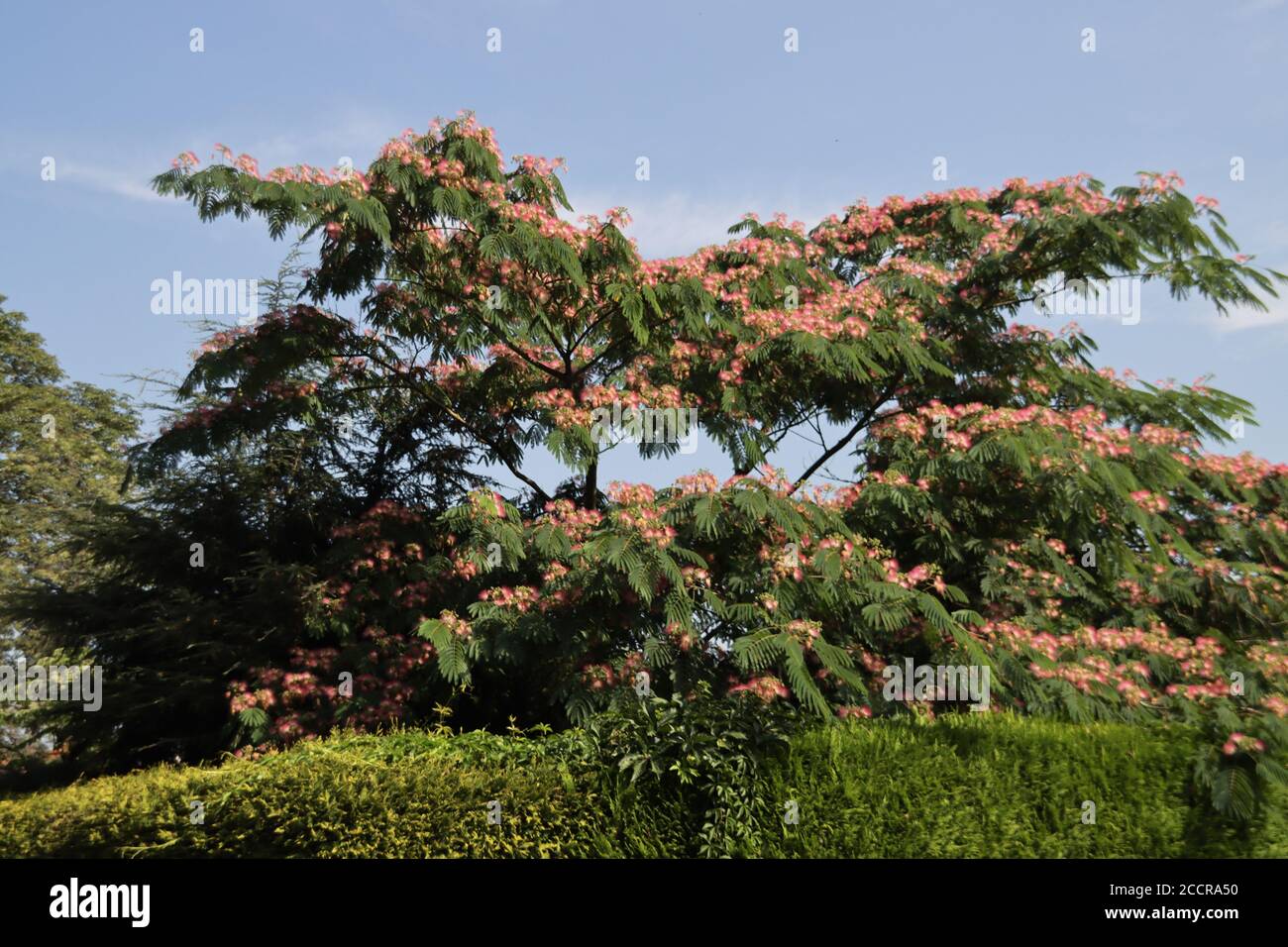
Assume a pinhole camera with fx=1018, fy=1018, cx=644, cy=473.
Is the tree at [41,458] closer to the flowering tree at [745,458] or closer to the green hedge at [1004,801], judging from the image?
the flowering tree at [745,458]

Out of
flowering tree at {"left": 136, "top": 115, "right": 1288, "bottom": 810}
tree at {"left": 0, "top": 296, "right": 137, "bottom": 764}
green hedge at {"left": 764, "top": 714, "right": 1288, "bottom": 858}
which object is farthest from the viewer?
tree at {"left": 0, "top": 296, "right": 137, "bottom": 764}

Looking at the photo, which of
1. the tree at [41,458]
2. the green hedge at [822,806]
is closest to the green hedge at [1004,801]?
the green hedge at [822,806]

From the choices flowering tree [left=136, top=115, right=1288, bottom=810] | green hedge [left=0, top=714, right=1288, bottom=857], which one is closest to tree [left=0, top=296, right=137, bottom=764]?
flowering tree [left=136, top=115, right=1288, bottom=810]

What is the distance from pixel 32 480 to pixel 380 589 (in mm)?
19057

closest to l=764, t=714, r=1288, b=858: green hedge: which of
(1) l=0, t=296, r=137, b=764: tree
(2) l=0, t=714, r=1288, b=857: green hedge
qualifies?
(2) l=0, t=714, r=1288, b=857: green hedge

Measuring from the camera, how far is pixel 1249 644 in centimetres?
1071

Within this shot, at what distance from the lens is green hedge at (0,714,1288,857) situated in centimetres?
722

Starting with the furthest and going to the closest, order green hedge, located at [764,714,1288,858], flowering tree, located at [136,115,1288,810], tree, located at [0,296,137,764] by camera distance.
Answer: tree, located at [0,296,137,764]
flowering tree, located at [136,115,1288,810]
green hedge, located at [764,714,1288,858]

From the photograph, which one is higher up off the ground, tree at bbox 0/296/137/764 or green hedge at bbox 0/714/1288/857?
tree at bbox 0/296/137/764

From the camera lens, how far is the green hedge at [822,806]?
7.22 metres

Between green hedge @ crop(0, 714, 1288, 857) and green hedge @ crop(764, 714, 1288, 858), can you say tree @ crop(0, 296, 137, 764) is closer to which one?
green hedge @ crop(0, 714, 1288, 857)

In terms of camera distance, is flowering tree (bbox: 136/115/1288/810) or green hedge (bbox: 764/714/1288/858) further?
flowering tree (bbox: 136/115/1288/810)

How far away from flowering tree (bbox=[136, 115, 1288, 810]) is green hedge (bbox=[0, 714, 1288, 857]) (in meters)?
0.78

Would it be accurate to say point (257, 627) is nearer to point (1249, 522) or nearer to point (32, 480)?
point (1249, 522)
